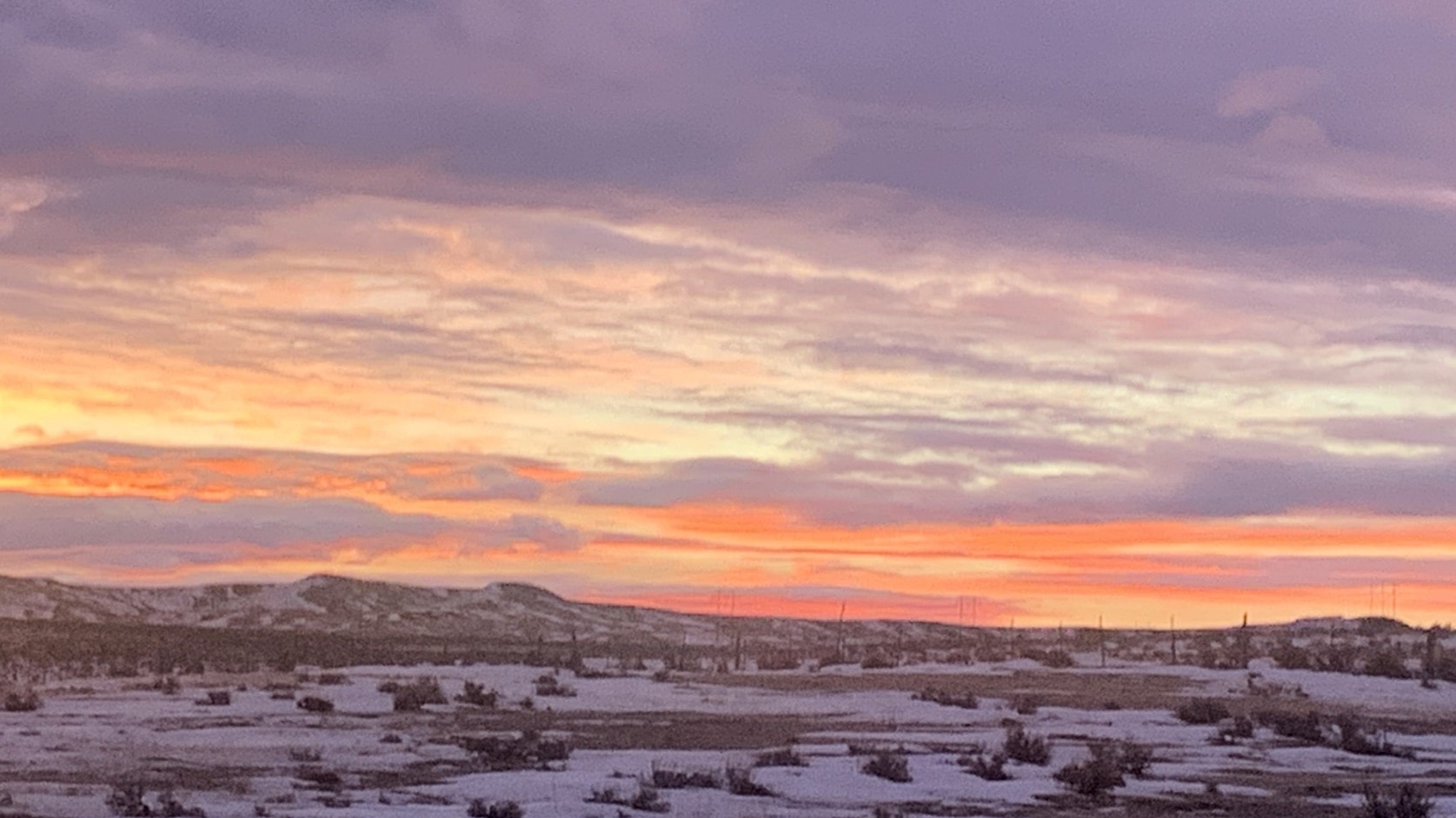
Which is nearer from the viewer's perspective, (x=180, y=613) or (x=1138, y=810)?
(x=1138, y=810)

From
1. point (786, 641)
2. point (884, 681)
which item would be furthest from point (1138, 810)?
point (786, 641)

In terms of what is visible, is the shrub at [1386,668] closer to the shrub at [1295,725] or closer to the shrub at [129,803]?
the shrub at [1295,725]

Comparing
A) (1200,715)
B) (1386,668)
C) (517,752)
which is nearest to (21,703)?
(517,752)

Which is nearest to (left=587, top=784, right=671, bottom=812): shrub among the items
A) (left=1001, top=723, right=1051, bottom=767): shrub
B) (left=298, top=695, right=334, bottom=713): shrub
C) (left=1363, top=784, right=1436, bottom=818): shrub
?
(left=1363, top=784, right=1436, bottom=818): shrub

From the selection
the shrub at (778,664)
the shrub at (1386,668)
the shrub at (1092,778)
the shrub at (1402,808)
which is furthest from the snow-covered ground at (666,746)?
the shrub at (778,664)

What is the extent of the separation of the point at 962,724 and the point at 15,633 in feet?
218

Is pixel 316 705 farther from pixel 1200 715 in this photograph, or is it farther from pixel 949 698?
pixel 1200 715

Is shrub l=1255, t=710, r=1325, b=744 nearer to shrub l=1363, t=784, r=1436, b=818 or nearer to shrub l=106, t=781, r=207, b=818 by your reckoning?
shrub l=1363, t=784, r=1436, b=818

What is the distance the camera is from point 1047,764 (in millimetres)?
30672

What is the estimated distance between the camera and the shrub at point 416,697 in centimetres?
4341

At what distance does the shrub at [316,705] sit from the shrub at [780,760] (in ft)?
43.4

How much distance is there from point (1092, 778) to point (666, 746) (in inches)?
370

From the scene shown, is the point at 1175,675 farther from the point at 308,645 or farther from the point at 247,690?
the point at 308,645

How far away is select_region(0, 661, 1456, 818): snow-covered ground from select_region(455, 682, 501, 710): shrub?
1.18 meters
